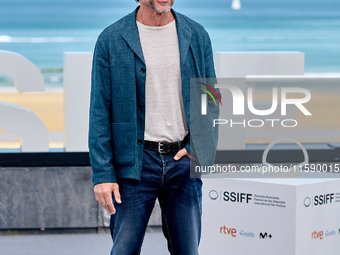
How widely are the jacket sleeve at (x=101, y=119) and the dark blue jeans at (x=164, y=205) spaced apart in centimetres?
10

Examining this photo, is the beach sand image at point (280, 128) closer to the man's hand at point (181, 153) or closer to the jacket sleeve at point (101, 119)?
the man's hand at point (181, 153)

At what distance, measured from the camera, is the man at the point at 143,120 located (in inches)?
92.4

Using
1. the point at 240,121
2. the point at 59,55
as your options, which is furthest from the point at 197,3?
the point at 240,121

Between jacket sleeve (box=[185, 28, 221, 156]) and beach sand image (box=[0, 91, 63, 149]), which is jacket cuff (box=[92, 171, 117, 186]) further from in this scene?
beach sand image (box=[0, 91, 63, 149])

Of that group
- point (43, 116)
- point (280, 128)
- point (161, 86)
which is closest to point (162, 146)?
point (161, 86)

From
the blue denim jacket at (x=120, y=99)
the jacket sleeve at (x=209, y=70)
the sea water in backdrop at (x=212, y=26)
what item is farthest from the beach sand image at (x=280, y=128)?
the sea water in backdrop at (x=212, y=26)

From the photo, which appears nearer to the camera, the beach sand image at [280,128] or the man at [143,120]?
the man at [143,120]

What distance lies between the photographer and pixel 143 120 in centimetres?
236

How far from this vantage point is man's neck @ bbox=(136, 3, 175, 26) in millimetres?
2379

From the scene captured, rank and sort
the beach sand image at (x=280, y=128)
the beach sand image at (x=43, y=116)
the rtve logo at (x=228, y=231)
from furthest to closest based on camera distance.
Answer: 1. the beach sand image at (x=43, y=116)
2. the beach sand image at (x=280, y=128)
3. the rtve logo at (x=228, y=231)

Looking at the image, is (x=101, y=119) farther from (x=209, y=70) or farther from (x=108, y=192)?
(x=209, y=70)

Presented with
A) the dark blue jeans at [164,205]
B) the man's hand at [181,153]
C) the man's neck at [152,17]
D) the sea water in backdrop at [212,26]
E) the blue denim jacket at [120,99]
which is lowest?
the dark blue jeans at [164,205]

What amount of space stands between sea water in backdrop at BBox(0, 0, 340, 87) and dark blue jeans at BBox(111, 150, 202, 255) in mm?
16985

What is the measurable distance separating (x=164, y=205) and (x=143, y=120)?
377 millimetres
